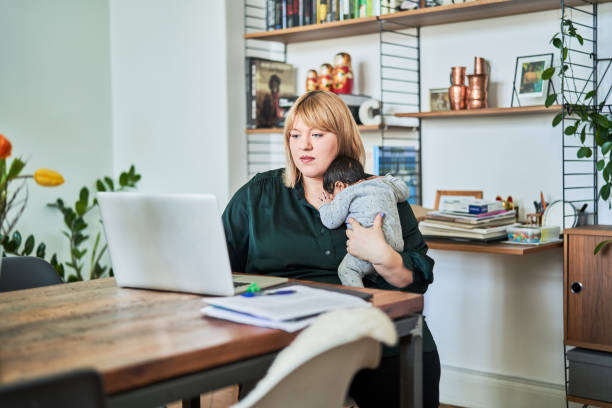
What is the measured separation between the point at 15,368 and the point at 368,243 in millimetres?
1078

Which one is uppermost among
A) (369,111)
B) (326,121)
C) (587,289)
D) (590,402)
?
(369,111)

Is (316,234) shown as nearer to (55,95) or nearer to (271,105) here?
(271,105)

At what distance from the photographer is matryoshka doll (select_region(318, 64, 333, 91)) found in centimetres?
352

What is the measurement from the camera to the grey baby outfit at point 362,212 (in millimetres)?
1966

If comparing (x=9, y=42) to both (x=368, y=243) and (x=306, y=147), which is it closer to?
(x=306, y=147)

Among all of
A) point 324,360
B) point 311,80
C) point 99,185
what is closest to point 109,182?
point 99,185

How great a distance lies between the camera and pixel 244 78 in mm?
3885

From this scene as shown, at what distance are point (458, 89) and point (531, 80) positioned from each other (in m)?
0.30

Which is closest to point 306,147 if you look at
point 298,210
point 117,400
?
point 298,210

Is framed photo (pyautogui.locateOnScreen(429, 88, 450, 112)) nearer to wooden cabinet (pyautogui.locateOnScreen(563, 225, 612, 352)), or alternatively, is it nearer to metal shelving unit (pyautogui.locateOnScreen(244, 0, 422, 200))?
metal shelving unit (pyautogui.locateOnScreen(244, 0, 422, 200))

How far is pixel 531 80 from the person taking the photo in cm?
301

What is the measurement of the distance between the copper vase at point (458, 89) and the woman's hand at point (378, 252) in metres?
1.31

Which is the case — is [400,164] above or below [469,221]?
above

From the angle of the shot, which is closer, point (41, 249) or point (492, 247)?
point (492, 247)
